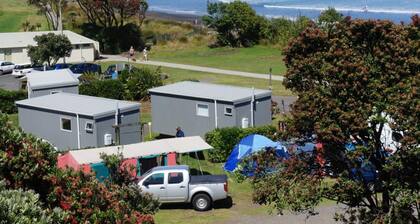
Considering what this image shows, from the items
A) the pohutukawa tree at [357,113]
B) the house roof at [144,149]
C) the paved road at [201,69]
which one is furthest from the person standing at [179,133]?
the paved road at [201,69]

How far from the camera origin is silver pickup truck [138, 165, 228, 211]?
22016 millimetres

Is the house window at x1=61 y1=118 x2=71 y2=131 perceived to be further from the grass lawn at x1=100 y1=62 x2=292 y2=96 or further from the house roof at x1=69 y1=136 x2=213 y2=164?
the grass lawn at x1=100 y1=62 x2=292 y2=96

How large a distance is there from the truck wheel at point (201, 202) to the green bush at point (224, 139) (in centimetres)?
607

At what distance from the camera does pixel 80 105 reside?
29.2 m

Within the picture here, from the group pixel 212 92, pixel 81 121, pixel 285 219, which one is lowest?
pixel 285 219

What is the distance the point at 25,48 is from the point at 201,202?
42.2 meters

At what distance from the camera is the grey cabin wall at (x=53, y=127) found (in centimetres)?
2838

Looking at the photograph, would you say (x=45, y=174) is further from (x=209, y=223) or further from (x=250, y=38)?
(x=250, y=38)

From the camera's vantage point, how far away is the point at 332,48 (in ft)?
45.9

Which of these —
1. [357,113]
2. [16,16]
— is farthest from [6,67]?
[357,113]

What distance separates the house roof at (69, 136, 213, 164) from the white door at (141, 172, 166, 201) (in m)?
1.95

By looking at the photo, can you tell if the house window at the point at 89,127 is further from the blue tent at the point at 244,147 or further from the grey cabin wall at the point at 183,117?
the blue tent at the point at 244,147

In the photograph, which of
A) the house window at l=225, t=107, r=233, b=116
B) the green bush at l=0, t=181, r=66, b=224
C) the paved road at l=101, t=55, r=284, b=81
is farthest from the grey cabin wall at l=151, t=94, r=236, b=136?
the green bush at l=0, t=181, r=66, b=224

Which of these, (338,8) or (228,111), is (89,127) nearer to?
(228,111)
